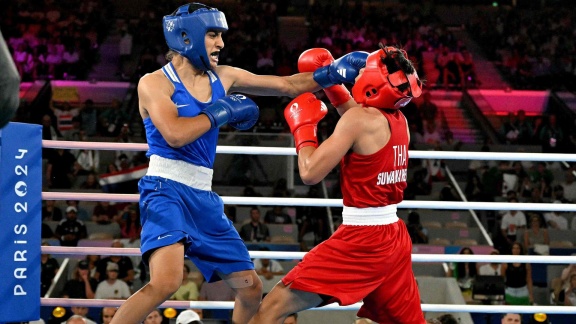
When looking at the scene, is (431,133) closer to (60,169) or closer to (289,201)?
(60,169)

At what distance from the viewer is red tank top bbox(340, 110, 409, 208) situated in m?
3.15

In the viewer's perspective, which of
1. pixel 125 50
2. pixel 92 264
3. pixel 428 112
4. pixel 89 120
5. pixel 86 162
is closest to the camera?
pixel 92 264

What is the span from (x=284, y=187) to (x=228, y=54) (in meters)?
7.13

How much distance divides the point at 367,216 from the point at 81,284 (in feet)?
15.3

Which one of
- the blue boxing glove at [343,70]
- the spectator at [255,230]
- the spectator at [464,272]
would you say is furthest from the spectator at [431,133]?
the blue boxing glove at [343,70]

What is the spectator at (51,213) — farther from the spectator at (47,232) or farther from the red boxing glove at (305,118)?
the red boxing glove at (305,118)

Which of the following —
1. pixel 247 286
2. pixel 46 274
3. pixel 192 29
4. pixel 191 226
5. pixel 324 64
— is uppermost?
pixel 192 29

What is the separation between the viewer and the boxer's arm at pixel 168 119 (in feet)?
9.98

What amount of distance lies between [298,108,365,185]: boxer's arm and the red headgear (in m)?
0.10

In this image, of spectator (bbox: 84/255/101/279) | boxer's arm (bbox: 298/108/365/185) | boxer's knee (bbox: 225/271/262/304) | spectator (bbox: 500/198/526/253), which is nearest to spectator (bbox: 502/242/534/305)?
spectator (bbox: 500/198/526/253)

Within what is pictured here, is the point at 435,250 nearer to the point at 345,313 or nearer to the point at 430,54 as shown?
the point at 345,313

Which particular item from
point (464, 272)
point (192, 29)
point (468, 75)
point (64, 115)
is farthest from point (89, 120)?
point (192, 29)

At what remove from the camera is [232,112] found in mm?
3109

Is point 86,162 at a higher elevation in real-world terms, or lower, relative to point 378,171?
lower
